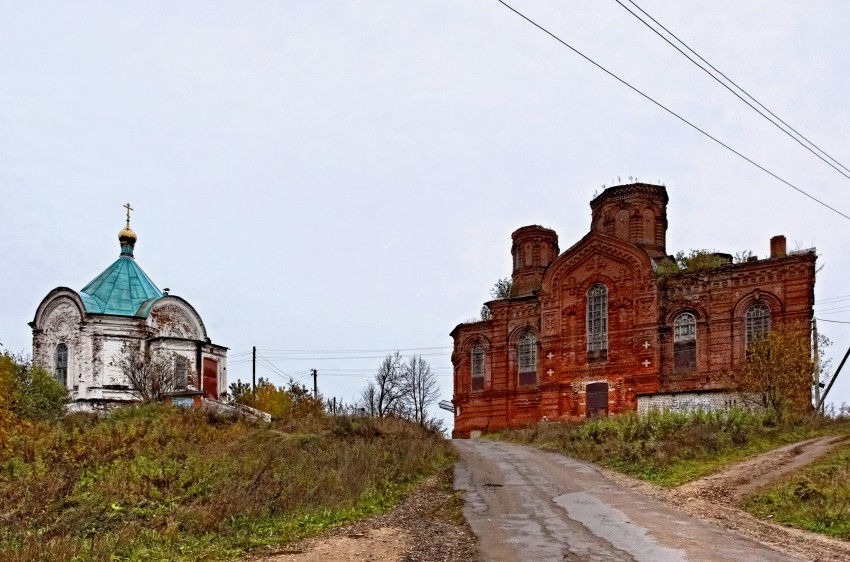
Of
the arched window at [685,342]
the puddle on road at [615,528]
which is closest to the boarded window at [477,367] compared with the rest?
the arched window at [685,342]

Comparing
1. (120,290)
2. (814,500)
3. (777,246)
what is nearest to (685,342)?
(777,246)

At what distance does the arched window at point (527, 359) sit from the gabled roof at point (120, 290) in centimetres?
1811

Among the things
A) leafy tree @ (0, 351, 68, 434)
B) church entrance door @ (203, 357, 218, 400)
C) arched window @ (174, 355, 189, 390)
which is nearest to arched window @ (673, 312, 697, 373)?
church entrance door @ (203, 357, 218, 400)

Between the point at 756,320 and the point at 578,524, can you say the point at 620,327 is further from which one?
the point at 578,524

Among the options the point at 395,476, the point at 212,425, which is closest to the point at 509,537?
the point at 395,476

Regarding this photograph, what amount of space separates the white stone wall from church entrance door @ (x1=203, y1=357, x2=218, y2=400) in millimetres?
18999

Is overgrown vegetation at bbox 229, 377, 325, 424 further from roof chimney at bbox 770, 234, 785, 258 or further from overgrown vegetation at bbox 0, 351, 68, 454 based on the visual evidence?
roof chimney at bbox 770, 234, 785, 258

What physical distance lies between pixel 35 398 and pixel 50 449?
Answer: 425 inches

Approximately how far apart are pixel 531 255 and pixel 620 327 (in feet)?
34.0

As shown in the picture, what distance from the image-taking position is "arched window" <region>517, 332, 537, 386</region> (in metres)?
36.9

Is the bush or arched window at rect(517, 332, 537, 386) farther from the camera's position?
arched window at rect(517, 332, 537, 386)

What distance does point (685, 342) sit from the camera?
3180cm

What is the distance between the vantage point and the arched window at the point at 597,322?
3362 centimetres

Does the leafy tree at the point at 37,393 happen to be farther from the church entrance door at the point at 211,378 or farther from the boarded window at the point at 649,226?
the boarded window at the point at 649,226
